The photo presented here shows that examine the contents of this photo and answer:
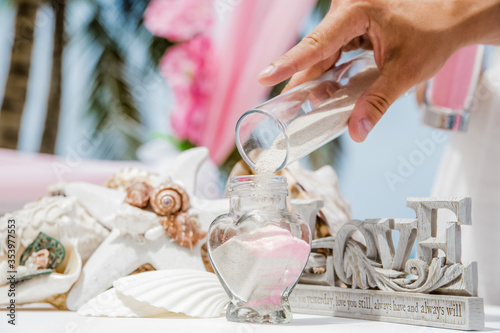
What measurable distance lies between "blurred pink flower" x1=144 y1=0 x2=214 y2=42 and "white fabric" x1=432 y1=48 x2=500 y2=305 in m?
2.03

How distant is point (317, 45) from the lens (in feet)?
3.28

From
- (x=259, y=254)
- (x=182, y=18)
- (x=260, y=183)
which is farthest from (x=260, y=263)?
(x=182, y=18)

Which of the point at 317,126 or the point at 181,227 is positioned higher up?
the point at 317,126

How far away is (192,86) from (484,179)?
1963 mm

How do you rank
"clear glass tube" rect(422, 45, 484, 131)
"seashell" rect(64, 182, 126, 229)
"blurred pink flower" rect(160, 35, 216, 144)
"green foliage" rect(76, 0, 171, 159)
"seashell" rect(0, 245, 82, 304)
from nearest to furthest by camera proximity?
"seashell" rect(0, 245, 82, 304)
"seashell" rect(64, 182, 126, 229)
"clear glass tube" rect(422, 45, 484, 131)
"blurred pink flower" rect(160, 35, 216, 144)
"green foliage" rect(76, 0, 171, 159)

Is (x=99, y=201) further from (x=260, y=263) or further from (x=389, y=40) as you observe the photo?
(x=389, y=40)

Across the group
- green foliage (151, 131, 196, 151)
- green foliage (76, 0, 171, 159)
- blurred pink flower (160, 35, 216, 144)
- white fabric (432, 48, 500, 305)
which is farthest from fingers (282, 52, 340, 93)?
green foliage (76, 0, 171, 159)

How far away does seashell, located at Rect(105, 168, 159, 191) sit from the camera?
4.38 ft

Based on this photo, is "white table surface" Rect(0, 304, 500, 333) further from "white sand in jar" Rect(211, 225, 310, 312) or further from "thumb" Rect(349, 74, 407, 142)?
"thumb" Rect(349, 74, 407, 142)

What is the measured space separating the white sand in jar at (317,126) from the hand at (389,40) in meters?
0.02

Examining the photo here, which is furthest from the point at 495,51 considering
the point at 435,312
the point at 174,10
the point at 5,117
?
the point at 5,117

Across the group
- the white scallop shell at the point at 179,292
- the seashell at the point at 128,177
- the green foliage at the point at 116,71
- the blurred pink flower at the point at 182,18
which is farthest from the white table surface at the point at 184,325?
the green foliage at the point at 116,71

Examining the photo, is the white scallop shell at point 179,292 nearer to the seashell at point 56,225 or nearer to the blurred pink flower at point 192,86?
the seashell at point 56,225

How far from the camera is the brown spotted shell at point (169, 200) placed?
1.16 metres
